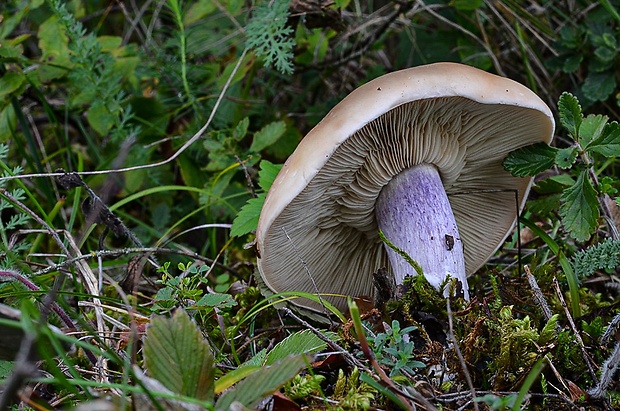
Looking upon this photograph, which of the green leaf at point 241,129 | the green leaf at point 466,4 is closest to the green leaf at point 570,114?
the green leaf at point 466,4

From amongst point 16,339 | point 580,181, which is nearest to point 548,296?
point 580,181

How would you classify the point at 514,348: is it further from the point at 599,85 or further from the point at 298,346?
the point at 599,85

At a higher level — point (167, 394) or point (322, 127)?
point (322, 127)

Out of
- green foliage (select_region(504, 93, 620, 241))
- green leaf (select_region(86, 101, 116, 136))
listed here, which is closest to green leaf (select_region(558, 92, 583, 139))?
green foliage (select_region(504, 93, 620, 241))

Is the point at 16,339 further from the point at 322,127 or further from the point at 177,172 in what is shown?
the point at 177,172

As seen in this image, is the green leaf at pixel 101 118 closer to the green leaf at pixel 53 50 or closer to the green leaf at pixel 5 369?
the green leaf at pixel 53 50

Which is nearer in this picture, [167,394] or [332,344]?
[167,394]

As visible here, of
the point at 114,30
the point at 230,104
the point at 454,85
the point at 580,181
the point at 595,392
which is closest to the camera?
the point at 595,392
